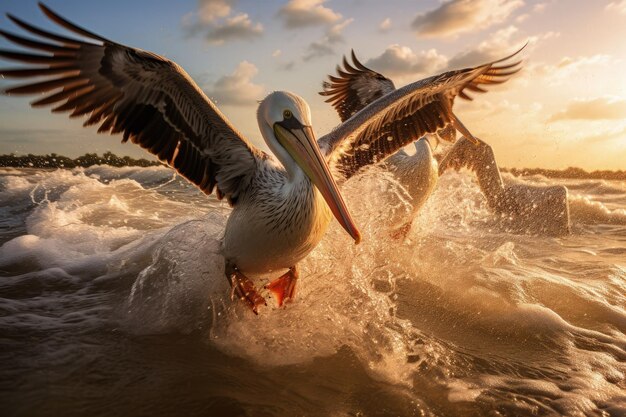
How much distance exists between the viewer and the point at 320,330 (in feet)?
10.7

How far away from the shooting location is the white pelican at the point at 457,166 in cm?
641

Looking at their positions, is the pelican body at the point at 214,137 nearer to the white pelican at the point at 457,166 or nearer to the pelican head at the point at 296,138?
the pelican head at the point at 296,138

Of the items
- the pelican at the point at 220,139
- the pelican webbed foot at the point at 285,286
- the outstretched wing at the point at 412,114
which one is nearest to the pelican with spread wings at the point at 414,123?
the outstretched wing at the point at 412,114

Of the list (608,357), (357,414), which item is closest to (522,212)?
(608,357)

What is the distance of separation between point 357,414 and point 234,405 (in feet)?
2.16

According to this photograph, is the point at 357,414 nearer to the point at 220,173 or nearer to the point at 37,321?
the point at 220,173

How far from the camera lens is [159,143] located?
12.3 feet

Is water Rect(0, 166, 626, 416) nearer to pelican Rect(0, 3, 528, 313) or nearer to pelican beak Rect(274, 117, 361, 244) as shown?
pelican Rect(0, 3, 528, 313)

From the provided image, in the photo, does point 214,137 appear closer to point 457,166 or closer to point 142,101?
point 142,101

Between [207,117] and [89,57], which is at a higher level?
[89,57]

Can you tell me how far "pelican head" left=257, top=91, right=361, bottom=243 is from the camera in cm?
318

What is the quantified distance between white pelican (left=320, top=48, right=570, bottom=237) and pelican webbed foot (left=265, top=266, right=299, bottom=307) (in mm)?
2071

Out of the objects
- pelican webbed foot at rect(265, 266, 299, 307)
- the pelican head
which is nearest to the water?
pelican webbed foot at rect(265, 266, 299, 307)

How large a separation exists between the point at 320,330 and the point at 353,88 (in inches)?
204
